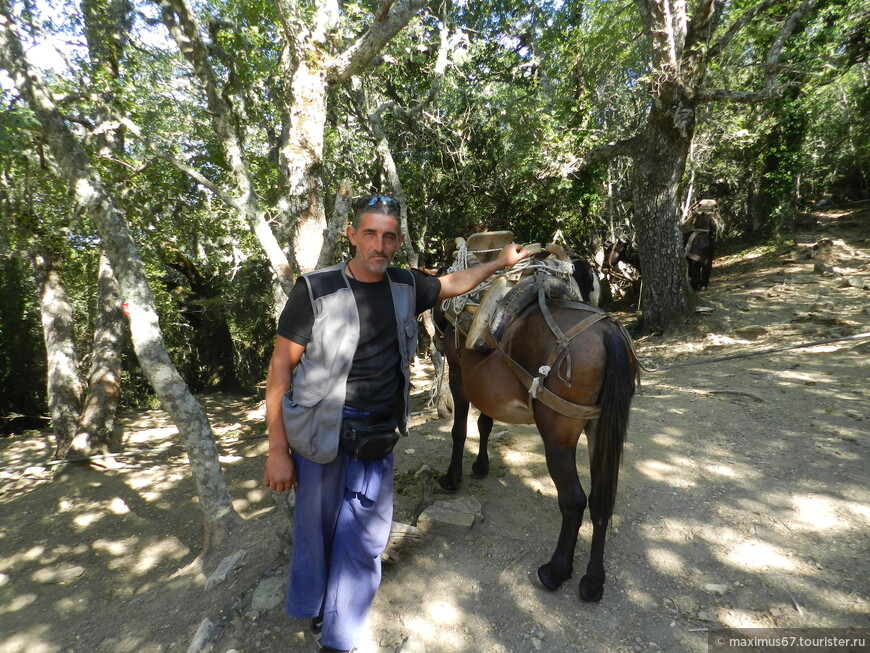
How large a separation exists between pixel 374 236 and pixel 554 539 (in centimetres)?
229

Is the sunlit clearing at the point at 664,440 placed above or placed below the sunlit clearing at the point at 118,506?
above

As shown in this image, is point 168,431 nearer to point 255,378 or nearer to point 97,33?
point 255,378

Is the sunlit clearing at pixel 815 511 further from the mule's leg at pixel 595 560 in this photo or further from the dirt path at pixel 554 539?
the mule's leg at pixel 595 560

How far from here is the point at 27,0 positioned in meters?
4.51

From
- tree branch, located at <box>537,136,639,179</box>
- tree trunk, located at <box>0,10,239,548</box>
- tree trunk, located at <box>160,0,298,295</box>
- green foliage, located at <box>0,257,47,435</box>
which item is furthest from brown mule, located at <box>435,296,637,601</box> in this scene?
green foliage, located at <box>0,257,47,435</box>

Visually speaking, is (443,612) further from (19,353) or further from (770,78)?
(19,353)

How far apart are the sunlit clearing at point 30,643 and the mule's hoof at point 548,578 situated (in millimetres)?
3312

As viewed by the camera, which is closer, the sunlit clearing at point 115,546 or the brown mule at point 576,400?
the brown mule at point 576,400

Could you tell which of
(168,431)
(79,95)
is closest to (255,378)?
(168,431)

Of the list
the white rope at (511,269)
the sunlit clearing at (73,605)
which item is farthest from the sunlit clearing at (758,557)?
the sunlit clearing at (73,605)

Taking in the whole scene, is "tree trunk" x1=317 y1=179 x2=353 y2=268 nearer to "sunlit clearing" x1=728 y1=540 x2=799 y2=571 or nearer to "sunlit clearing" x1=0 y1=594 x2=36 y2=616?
"sunlit clearing" x1=728 y1=540 x2=799 y2=571

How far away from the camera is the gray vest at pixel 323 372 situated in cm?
182

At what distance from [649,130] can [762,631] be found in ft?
24.3

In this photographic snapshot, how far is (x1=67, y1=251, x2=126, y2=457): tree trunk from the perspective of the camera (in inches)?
262
